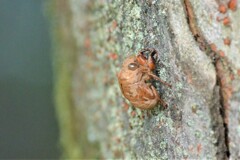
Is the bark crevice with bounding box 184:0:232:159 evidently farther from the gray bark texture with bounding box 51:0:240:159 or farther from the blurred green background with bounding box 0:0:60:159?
the blurred green background with bounding box 0:0:60:159

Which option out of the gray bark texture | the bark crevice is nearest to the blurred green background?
the gray bark texture

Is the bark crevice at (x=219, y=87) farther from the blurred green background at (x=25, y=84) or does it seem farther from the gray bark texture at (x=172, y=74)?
the blurred green background at (x=25, y=84)

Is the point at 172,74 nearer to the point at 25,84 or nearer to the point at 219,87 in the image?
the point at 219,87

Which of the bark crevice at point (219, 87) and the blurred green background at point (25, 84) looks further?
the blurred green background at point (25, 84)

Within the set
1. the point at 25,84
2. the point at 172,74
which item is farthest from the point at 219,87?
the point at 25,84

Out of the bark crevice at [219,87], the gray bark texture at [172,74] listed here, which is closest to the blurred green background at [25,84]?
the gray bark texture at [172,74]

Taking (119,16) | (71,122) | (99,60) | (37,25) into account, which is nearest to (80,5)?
(99,60)
